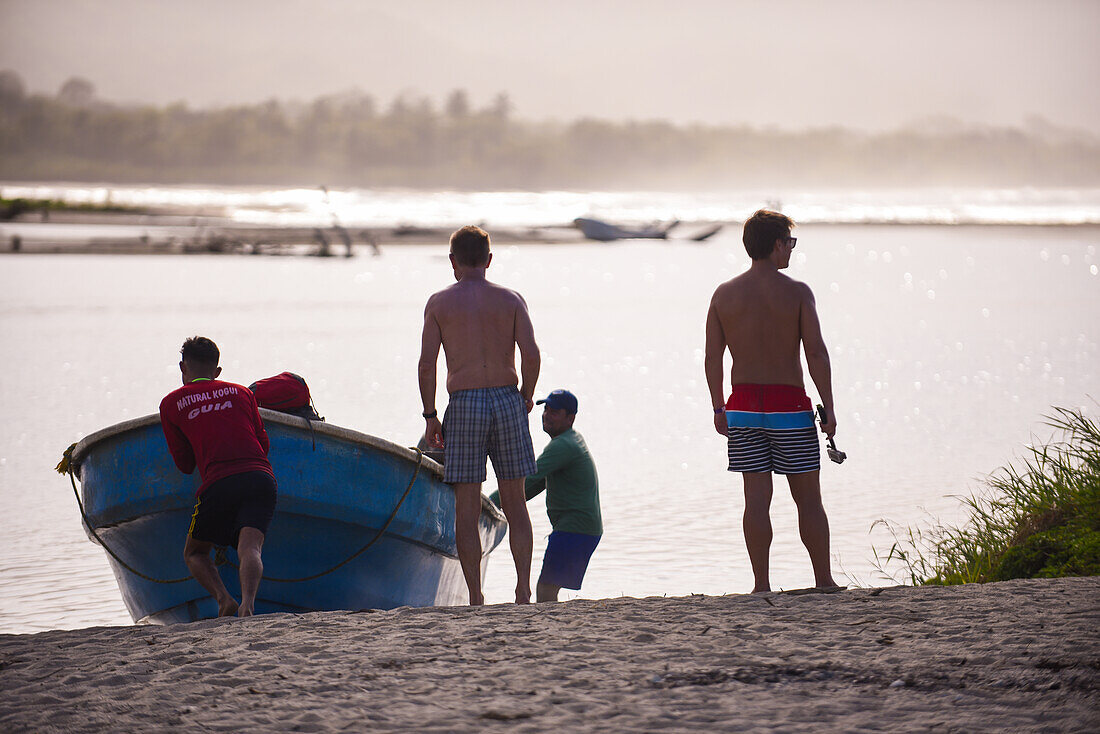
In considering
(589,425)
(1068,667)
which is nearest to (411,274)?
(589,425)

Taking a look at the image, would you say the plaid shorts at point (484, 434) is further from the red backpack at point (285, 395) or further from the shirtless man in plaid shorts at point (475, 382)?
the red backpack at point (285, 395)

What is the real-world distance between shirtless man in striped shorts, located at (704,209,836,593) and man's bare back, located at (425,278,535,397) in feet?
3.50

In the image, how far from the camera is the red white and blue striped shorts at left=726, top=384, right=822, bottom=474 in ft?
19.4

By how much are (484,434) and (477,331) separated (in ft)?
1.73

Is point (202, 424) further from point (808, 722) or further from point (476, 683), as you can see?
point (808, 722)

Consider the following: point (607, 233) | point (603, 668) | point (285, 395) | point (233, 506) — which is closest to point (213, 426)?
point (233, 506)

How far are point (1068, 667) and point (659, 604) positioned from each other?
186 cm

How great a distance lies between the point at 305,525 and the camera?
23.2ft

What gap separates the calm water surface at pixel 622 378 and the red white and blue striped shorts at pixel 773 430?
94.3 inches

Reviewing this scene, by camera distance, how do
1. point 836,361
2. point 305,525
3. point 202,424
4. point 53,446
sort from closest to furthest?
point 202,424 → point 305,525 → point 53,446 → point 836,361

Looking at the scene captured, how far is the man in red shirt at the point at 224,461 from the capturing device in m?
6.04

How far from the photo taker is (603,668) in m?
4.74

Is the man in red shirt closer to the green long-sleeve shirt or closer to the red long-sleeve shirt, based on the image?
the red long-sleeve shirt

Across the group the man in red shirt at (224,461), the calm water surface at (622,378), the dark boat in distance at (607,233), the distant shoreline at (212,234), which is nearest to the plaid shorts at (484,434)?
the man in red shirt at (224,461)
